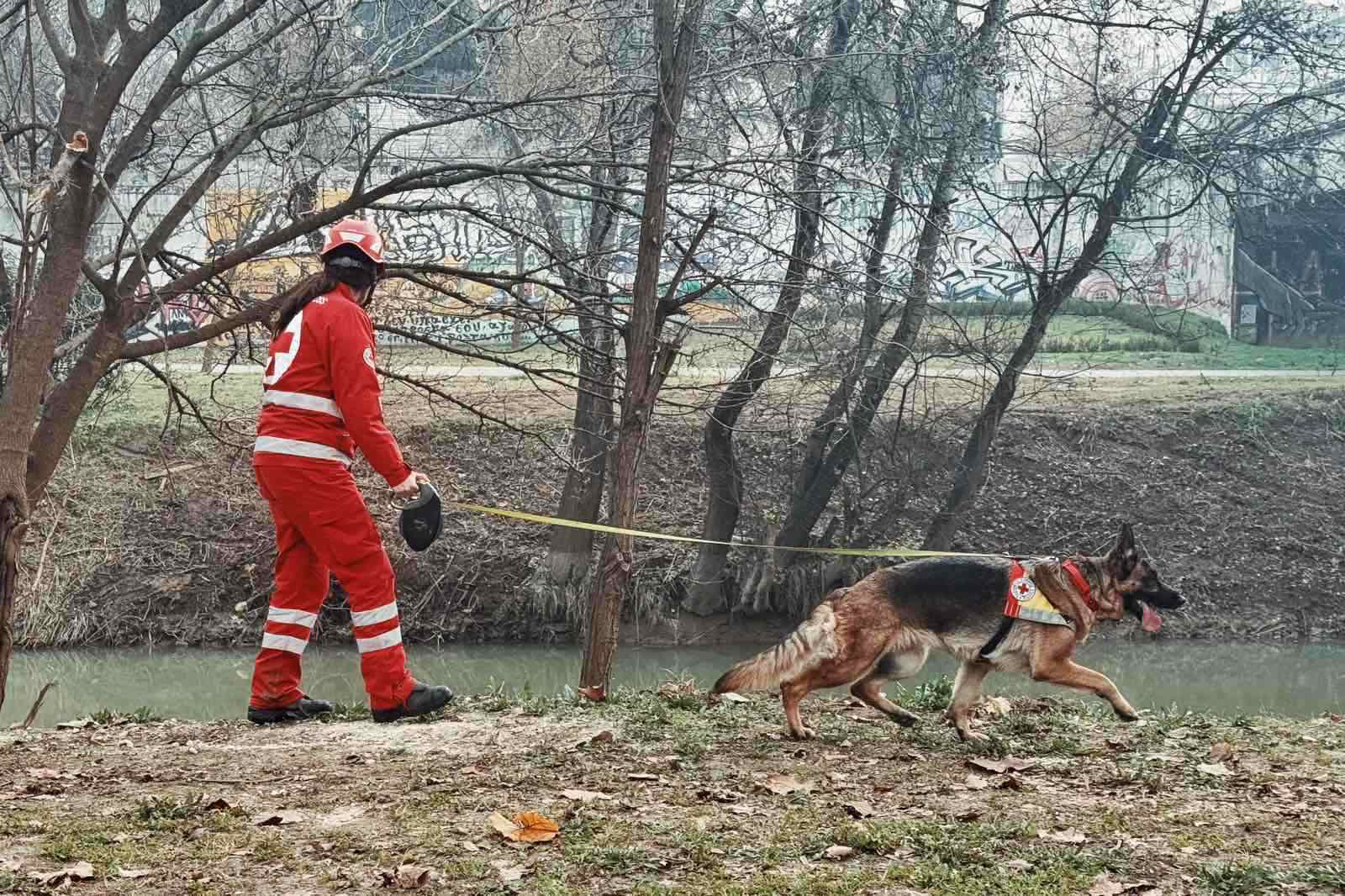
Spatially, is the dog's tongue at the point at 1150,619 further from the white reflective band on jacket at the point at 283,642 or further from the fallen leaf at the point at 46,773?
the fallen leaf at the point at 46,773

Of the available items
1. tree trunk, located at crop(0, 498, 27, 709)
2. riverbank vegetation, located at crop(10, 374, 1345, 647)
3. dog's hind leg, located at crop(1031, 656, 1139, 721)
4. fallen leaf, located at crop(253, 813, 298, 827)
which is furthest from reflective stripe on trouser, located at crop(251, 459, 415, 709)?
riverbank vegetation, located at crop(10, 374, 1345, 647)

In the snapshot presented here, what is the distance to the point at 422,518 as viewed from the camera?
247 inches

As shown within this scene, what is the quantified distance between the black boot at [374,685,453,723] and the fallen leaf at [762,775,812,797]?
5.70 feet

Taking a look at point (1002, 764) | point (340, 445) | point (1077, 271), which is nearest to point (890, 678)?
point (1002, 764)

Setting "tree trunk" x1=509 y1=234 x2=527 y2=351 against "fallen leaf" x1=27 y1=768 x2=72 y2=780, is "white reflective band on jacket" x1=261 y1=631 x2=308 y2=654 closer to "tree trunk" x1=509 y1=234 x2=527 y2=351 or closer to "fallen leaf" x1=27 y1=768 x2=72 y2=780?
"fallen leaf" x1=27 y1=768 x2=72 y2=780

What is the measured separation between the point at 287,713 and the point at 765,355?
11.7 feet

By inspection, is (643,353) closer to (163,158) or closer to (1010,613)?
(1010,613)

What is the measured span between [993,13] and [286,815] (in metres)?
11.2

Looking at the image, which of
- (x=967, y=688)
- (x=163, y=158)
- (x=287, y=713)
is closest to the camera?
(x=967, y=688)

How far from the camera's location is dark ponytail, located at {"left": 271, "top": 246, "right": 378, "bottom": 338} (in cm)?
631

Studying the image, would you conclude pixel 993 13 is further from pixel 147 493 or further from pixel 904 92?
pixel 147 493

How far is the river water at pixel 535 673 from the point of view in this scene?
40.8 feet

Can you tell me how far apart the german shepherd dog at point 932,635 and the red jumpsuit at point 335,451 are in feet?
5.77

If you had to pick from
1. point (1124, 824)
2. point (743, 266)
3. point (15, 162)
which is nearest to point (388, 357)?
point (743, 266)
